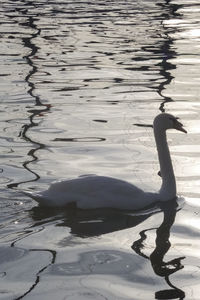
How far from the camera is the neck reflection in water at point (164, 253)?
6938 mm

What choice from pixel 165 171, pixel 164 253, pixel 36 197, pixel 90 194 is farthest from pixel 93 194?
pixel 164 253

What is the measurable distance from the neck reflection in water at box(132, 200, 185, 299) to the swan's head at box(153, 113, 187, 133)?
0.89 metres

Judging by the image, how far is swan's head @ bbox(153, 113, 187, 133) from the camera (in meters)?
9.96

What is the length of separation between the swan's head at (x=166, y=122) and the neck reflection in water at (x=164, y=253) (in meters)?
0.89

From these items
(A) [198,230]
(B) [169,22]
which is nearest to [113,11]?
(B) [169,22]

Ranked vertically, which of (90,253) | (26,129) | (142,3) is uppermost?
(90,253)

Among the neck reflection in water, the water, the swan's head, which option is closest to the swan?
the water

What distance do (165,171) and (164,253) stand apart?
1938 mm

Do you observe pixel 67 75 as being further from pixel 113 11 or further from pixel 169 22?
pixel 113 11

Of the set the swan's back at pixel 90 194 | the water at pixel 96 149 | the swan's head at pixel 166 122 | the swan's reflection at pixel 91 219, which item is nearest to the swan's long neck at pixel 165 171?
the swan's head at pixel 166 122

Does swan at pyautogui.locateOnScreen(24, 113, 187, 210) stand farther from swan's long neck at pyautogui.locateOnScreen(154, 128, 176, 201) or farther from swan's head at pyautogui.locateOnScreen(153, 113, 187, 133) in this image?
swan's head at pyautogui.locateOnScreen(153, 113, 187, 133)

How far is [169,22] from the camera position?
2775 centimetres

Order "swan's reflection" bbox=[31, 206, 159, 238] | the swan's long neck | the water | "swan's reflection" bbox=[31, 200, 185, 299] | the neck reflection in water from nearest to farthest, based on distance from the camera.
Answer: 1. the neck reflection in water
2. the water
3. "swan's reflection" bbox=[31, 200, 185, 299]
4. "swan's reflection" bbox=[31, 206, 159, 238]
5. the swan's long neck

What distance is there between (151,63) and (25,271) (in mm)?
12911
